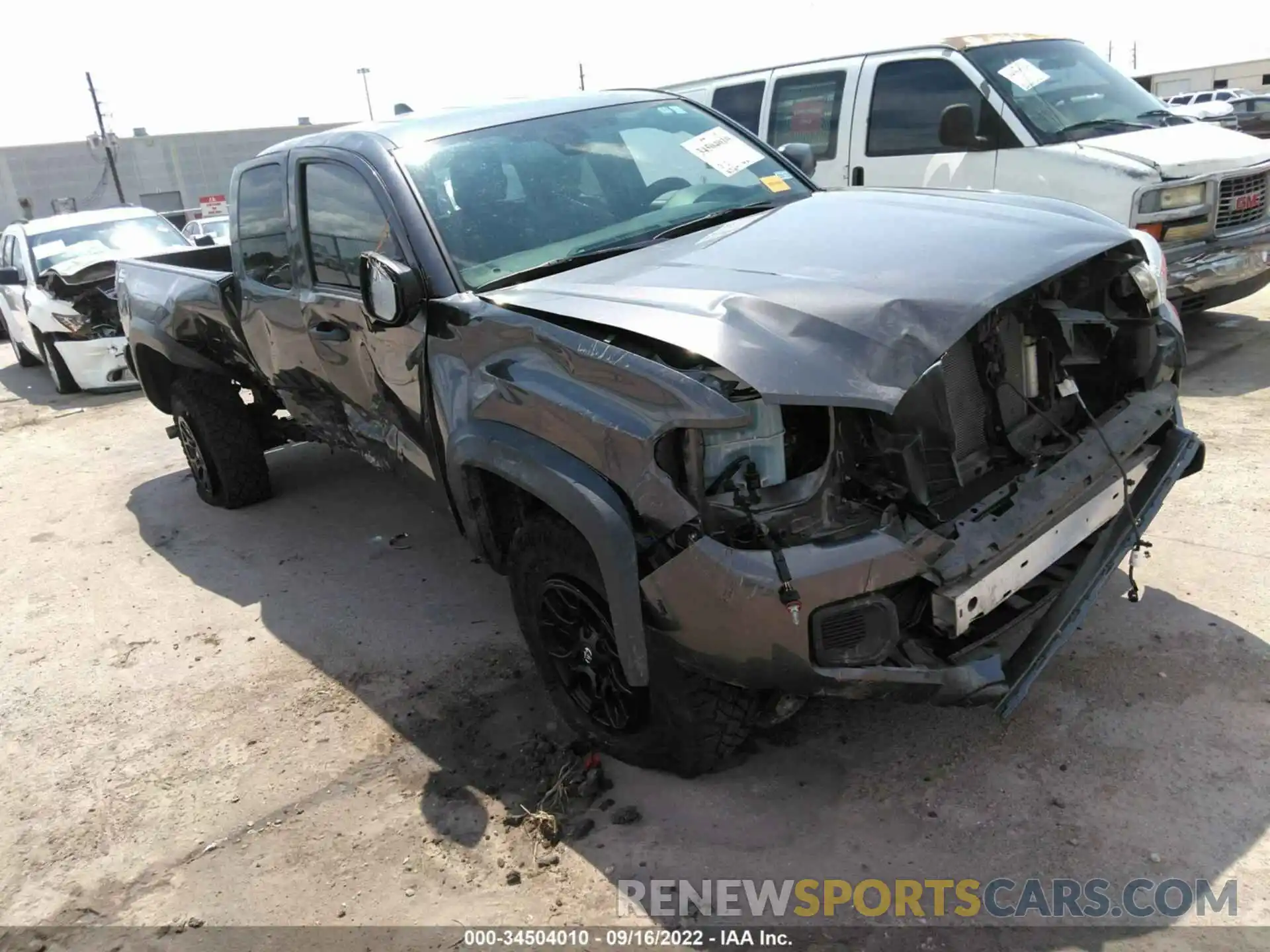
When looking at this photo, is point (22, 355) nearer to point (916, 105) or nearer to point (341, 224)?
point (341, 224)

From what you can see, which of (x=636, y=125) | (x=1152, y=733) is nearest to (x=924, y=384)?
(x=1152, y=733)

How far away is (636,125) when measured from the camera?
4.06m

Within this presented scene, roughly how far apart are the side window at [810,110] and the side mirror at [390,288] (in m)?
4.73

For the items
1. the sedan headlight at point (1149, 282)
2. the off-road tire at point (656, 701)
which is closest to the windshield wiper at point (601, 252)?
the off-road tire at point (656, 701)

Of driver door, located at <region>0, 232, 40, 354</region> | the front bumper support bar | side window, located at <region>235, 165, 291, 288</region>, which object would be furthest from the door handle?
driver door, located at <region>0, 232, 40, 354</region>

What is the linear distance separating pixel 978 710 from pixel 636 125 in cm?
259

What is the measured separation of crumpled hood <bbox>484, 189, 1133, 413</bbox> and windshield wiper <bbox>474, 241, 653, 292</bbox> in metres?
0.06

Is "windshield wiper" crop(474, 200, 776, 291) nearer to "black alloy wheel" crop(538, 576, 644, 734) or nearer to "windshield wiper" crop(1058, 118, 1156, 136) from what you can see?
"black alloy wheel" crop(538, 576, 644, 734)

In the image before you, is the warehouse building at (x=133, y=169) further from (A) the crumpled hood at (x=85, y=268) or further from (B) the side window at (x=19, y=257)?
(A) the crumpled hood at (x=85, y=268)

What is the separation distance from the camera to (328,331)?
4004 mm

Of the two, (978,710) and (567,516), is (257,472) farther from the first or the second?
(978,710)

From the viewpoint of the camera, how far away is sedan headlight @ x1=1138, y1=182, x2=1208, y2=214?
5910 millimetres

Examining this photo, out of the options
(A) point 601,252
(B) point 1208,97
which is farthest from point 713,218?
(B) point 1208,97

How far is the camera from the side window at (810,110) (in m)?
7.16
